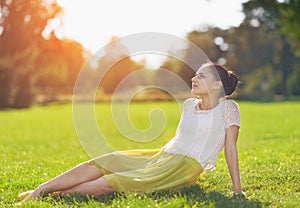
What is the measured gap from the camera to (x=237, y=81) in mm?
5016

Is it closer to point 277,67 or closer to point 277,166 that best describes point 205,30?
point 277,67

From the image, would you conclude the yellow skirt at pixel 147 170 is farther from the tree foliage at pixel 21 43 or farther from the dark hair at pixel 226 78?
the tree foliage at pixel 21 43

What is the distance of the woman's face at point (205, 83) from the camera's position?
16.2 feet

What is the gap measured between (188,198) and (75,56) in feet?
192

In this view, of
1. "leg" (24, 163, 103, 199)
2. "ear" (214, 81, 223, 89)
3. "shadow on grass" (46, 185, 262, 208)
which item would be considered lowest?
"shadow on grass" (46, 185, 262, 208)

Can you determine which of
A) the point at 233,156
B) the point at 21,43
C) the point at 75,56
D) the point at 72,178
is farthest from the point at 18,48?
the point at 233,156

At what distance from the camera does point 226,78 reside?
4.97 metres

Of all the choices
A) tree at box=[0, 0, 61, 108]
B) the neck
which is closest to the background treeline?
tree at box=[0, 0, 61, 108]

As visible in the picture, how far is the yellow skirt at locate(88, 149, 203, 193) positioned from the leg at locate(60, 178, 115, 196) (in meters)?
0.05

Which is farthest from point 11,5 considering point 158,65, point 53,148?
point 158,65

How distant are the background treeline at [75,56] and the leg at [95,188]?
52.7 ft

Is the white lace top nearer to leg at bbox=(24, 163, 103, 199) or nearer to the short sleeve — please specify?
the short sleeve

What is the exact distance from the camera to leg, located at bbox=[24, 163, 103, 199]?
4785 mm

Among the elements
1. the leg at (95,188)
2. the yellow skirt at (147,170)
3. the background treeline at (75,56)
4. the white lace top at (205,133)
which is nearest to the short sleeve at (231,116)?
the white lace top at (205,133)
